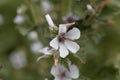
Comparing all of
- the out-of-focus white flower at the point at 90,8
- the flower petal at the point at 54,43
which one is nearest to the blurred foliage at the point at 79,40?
the out-of-focus white flower at the point at 90,8

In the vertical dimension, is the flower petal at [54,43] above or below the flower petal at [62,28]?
below

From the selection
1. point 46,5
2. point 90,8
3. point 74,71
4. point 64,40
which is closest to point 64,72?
point 74,71

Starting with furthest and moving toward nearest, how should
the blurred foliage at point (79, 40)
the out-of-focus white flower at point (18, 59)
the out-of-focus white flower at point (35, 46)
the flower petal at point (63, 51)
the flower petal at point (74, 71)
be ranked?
the out-of-focus white flower at point (18, 59), the out-of-focus white flower at point (35, 46), the blurred foliage at point (79, 40), the flower petal at point (74, 71), the flower petal at point (63, 51)

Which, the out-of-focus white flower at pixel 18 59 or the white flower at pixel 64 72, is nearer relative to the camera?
the white flower at pixel 64 72

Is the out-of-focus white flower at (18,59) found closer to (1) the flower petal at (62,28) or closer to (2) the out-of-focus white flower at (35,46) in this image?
(2) the out-of-focus white flower at (35,46)

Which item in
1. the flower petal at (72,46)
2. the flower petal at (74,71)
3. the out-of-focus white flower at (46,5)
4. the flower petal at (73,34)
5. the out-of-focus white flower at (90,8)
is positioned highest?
the out-of-focus white flower at (46,5)

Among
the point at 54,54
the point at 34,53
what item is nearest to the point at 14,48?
the point at 34,53

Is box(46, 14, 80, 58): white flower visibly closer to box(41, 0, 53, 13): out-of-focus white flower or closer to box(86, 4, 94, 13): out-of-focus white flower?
box(86, 4, 94, 13): out-of-focus white flower
